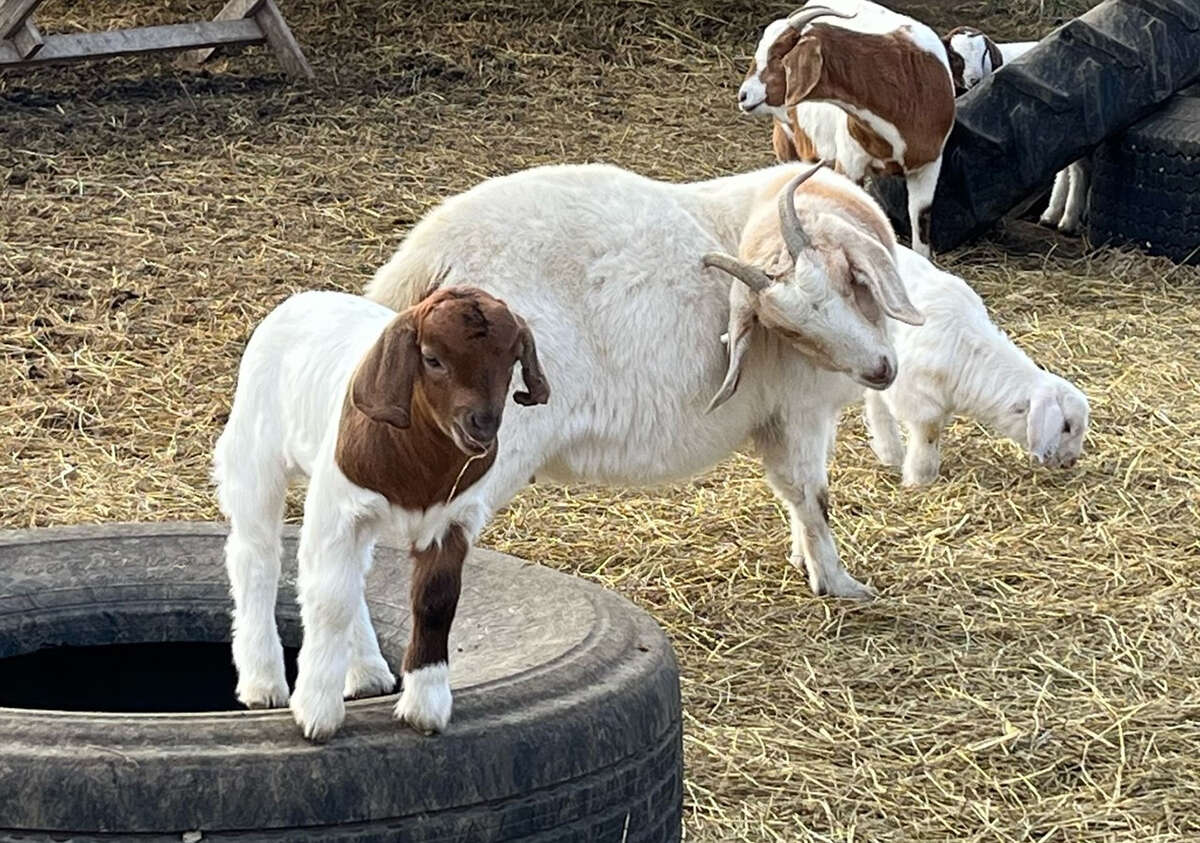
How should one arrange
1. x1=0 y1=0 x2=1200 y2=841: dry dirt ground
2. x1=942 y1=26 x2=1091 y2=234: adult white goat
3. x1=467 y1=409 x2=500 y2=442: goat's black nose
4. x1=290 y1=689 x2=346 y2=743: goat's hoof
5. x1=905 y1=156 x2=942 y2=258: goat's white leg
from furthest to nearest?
1. x1=942 y1=26 x2=1091 y2=234: adult white goat
2. x1=905 y1=156 x2=942 y2=258: goat's white leg
3. x1=0 y1=0 x2=1200 y2=841: dry dirt ground
4. x1=290 y1=689 x2=346 y2=743: goat's hoof
5. x1=467 y1=409 x2=500 y2=442: goat's black nose

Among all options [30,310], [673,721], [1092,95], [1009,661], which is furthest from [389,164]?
[673,721]

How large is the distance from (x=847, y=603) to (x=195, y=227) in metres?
3.84

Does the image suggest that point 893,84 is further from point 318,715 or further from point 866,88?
point 318,715

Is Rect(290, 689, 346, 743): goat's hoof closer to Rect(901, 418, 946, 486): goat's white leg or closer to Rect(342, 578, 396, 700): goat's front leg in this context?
Rect(342, 578, 396, 700): goat's front leg

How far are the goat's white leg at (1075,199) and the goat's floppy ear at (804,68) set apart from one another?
209 cm

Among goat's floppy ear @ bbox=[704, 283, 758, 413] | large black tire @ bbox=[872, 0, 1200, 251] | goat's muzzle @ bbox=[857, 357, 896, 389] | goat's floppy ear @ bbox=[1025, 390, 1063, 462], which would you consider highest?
goat's floppy ear @ bbox=[704, 283, 758, 413]

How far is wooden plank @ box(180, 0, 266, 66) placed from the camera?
9.95 metres

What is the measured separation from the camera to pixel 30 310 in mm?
6738

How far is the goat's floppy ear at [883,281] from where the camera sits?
13.6ft

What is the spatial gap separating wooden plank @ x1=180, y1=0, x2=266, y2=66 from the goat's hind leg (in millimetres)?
7421

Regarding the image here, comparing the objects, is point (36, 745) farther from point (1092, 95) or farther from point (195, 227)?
point (1092, 95)

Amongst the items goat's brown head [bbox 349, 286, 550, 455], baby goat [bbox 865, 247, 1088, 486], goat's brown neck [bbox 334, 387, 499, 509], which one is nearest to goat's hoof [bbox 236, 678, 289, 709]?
goat's brown neck [bbox 334, 387, 499, 509]

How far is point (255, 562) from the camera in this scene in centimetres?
A: 290

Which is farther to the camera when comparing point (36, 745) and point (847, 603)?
point (847, 603)
